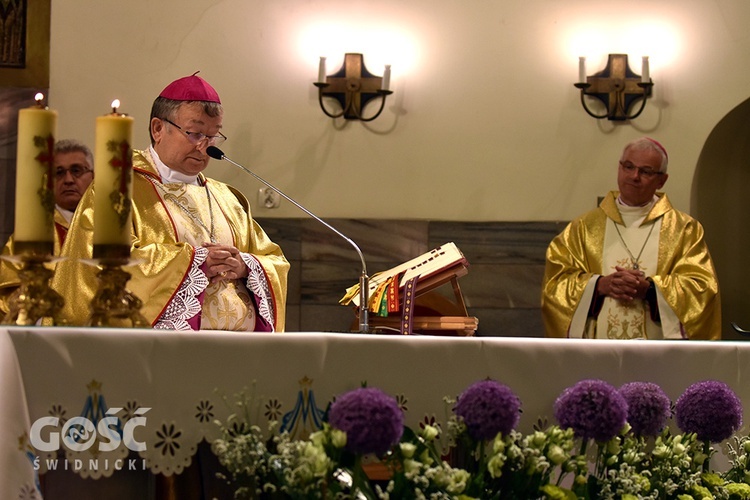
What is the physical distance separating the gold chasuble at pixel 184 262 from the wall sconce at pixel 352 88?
2026 millimetres

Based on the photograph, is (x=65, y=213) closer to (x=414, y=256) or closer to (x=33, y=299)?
(x=414, y=256)

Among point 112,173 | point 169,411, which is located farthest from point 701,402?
point 112,173

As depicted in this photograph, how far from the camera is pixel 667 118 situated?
22.2 feet

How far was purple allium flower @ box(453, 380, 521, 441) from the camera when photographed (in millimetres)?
2172

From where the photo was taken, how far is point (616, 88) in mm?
6723

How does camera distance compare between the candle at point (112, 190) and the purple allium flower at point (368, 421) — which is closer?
the purple allium flower at point (368, 421)

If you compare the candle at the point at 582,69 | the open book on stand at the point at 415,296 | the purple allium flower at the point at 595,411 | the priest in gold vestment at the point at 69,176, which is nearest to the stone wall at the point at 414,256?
the candle at the point at 582,69

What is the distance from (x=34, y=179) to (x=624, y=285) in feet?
12.8

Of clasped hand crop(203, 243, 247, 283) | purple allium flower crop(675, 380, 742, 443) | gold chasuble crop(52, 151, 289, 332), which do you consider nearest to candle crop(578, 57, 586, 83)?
gold chasuble crop(52, 151, 289, 332)

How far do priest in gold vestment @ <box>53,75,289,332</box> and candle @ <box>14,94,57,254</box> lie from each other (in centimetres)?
138

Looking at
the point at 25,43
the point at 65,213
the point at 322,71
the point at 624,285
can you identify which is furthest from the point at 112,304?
the point at 25,43

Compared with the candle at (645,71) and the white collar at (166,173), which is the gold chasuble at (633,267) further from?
the white collar at (166,173)

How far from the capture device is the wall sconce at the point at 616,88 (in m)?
6.71

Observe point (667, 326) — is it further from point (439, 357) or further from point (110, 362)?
Result: point (110, 362)
